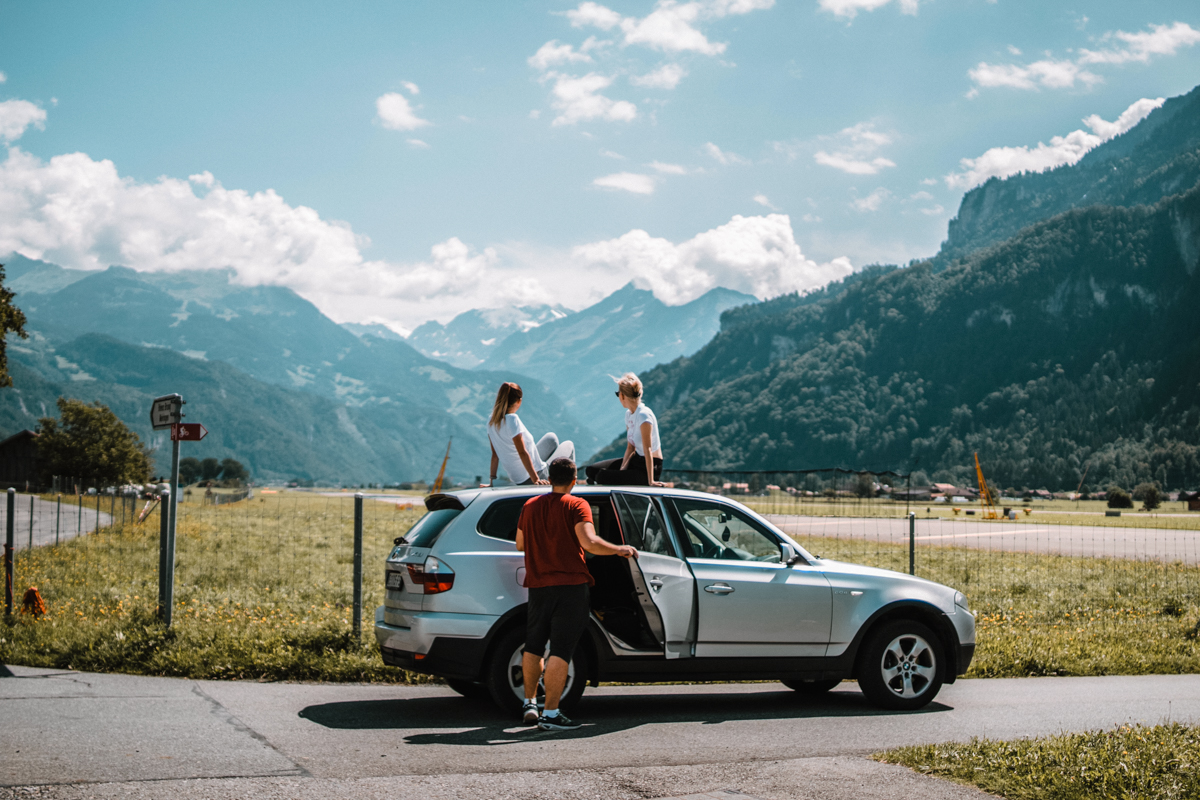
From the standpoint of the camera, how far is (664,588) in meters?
7.23

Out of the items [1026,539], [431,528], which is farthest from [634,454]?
[1026,539]

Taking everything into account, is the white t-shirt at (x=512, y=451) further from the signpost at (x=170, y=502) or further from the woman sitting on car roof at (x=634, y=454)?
the signpost at (x=170, y=502)

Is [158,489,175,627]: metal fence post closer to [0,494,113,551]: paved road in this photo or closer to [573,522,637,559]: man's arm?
[573,522,637,559]: man's arm

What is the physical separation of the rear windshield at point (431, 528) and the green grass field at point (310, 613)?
212 cm

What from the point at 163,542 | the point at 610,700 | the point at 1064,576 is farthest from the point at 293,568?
the point at 1064,576

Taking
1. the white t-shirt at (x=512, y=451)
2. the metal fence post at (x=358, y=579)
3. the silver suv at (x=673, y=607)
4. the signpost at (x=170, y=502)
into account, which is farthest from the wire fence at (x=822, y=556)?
the silver suv at (x=673, y=607)

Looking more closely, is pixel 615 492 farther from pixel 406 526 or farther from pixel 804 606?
pixel 406 526

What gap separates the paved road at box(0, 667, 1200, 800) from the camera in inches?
209

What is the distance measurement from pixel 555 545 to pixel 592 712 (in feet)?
5.21

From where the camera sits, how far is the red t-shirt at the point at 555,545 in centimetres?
668

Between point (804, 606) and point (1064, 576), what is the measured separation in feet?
43.3

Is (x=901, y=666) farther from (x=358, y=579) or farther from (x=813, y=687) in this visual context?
(x=358, y=579)

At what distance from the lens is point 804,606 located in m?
7.55

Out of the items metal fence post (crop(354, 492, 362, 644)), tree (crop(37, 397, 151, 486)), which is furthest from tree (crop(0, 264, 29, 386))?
tree (crop(37, 397, 151, 486))
